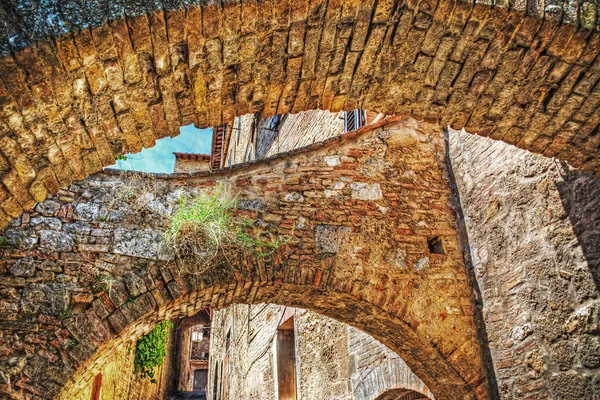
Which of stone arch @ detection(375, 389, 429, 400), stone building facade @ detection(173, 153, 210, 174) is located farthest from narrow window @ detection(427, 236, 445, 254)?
stone building facade @ detection(173, 153, 210, 174)

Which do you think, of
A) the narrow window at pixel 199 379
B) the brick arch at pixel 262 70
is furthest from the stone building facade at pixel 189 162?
the brick arch at pixel 262 70

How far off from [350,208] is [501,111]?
6.49ft

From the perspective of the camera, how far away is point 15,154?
2.04 metres

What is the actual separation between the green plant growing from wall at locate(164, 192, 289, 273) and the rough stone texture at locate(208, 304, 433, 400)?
1.96m

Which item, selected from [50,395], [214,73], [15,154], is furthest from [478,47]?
[50,395]

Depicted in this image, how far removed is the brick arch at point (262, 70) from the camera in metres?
1.85

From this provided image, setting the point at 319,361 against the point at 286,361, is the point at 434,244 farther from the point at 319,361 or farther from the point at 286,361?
the point at 286,361

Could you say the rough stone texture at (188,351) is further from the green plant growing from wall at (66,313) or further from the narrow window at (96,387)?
the green plant growing from wall at (66,313)

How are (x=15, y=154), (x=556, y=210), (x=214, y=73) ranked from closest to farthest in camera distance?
(x=15, y=154) → (x=214, y=73) → (x=556, y=210)

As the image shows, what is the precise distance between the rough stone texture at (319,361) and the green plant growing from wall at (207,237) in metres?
1.96

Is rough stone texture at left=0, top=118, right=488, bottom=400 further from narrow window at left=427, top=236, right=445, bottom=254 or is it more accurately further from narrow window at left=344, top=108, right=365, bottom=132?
narrow window at left=344, top=108, right=365, bottom=132

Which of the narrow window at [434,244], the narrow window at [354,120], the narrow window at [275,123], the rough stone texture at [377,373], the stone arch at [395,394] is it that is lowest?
the stone arch at [395,394]

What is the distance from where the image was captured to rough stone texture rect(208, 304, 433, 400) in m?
4.97

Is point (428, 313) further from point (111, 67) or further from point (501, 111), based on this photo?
point (111, 67)
